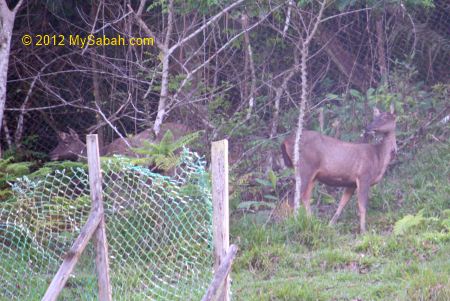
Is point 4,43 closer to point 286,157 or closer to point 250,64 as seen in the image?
point 250,64

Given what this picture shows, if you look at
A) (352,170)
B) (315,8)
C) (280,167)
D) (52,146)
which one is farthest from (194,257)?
(52,146)

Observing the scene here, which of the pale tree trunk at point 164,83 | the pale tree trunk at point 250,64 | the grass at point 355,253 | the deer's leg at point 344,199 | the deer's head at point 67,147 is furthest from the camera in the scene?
the deer's head at point 67,147

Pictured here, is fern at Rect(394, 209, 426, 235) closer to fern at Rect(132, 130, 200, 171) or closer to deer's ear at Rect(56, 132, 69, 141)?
fern at Rect(132, 130, 200, 171)

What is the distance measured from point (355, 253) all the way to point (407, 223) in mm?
830

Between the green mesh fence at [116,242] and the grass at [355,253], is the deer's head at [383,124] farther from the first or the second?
the green mesh fence at [116,242]

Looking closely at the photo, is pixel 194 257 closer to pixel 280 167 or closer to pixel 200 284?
pixel 200 284

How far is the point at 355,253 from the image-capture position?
8141 millimetres

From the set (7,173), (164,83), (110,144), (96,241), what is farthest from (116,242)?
(110,144)

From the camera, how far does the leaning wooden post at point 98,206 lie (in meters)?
5.42

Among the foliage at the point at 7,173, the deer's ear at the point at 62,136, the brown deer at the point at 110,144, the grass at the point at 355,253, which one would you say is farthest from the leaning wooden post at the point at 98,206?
the deer's ear at the point at 62,136

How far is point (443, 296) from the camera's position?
21.5 feet

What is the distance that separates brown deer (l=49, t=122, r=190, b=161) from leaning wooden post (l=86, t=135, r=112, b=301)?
4.95 m

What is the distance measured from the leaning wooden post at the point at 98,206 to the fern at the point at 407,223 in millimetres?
3831

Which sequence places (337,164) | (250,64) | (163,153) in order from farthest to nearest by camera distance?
(250,64), (337,164), (163,153)
